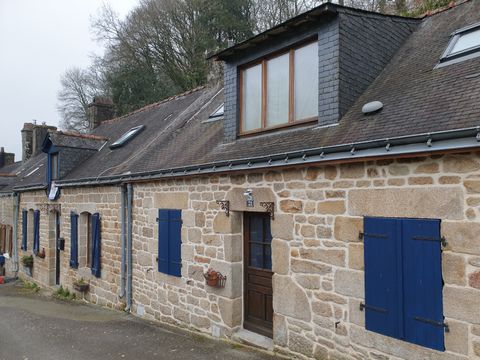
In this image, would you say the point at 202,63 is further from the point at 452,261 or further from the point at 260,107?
the point at 452,261

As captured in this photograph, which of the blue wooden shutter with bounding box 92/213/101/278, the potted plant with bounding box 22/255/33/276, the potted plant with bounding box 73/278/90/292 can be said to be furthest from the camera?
the potted plant with bounding box 22/255/33/276

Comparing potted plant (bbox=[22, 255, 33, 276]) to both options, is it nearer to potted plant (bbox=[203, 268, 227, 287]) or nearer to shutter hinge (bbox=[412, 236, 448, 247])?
potted plant (bbox=[203, 268, 227, 287])

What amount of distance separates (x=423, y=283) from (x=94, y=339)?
5407 millimetres

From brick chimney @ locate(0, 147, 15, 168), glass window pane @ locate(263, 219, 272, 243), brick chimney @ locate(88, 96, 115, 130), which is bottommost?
glass window pane @ locate(263, 219, 272, 243)

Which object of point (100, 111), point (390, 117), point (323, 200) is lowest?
point (323, 200)

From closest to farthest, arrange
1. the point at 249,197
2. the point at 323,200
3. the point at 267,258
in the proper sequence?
the point at 323,200 → the point at 249,197 → the point at 267,258

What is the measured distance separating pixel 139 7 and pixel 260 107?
18421mm

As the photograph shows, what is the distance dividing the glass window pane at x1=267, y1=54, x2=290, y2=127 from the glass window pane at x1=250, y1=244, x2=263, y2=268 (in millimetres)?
1913

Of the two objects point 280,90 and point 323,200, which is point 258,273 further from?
point 280,90

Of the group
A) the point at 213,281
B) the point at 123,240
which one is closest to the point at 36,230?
the point at 123,240

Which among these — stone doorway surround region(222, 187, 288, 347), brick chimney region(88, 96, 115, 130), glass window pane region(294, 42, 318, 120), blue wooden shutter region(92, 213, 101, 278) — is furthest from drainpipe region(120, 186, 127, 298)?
brick chimney region(88, 96, 115, 130)

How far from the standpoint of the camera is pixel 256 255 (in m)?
6.23

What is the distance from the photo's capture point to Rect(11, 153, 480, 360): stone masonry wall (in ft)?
12.4

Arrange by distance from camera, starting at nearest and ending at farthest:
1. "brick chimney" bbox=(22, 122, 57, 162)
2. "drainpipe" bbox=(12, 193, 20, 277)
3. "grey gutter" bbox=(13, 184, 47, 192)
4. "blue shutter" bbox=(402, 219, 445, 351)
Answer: "blue shutter" bbox=(402, 219, 445, 351)
"grey gutter" bbox=(13, 184, 47, 192)
"drainpipe" bbox=(12, 193, 20, 277)
"brick chimney" bbox=(22, 122, 57, 162)
